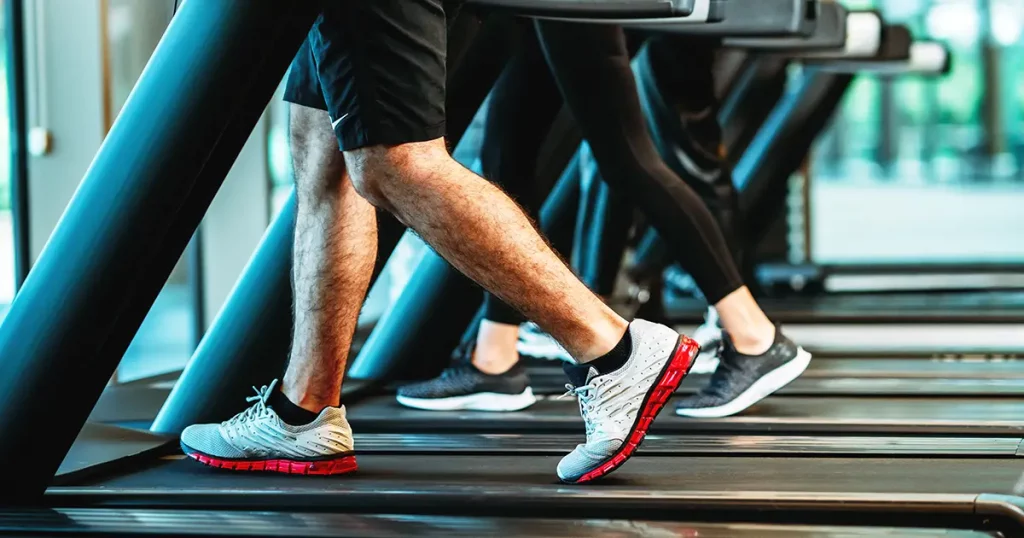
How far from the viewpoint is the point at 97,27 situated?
9.78ft

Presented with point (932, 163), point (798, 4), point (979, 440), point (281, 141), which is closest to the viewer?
point (979, 440)

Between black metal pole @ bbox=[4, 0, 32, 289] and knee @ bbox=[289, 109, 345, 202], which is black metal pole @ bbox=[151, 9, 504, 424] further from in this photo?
black metal pole @ bbox=[4, 0, 32, 289]

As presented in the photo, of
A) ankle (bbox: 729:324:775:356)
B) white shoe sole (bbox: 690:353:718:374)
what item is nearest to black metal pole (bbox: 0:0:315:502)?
ankle (bbox: 729:324:775:356)

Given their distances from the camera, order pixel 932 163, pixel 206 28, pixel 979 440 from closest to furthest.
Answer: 1. pixel 206 28
2. pixel 979 440
3. pixel 932 163

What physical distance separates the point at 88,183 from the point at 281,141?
298cm

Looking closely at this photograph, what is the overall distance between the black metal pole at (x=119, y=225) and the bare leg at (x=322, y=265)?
12 cm

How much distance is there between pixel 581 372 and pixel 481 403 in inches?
31.7

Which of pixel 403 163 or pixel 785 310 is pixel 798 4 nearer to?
pixel 403 163

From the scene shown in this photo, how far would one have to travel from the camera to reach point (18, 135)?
2768 millimetres

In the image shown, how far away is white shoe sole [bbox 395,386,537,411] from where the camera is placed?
231 centimetres

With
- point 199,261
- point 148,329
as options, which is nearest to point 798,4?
point 199,261

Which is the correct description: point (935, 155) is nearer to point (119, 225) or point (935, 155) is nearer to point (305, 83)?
point (305, 83)

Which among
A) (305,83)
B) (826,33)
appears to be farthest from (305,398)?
(826,33)

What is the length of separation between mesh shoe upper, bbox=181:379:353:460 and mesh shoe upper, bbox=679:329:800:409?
0.75 m
